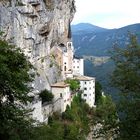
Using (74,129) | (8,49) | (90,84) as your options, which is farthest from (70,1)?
(8,49)

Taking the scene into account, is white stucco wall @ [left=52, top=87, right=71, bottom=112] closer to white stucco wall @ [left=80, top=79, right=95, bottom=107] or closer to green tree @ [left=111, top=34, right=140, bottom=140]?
white stucco wall @ [left=80, top=79, right=95, bottom=107]

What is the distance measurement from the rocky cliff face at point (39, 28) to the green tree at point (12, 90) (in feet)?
122

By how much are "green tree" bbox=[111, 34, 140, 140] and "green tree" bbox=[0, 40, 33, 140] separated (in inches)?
189

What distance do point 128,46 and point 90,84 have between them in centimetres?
7226

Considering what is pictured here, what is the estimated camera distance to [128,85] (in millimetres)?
23516

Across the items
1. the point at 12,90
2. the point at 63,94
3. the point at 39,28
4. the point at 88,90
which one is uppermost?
the point at 39,28

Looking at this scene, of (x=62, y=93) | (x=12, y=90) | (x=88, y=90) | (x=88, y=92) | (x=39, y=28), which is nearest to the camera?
Answer: (x=12, y=90)

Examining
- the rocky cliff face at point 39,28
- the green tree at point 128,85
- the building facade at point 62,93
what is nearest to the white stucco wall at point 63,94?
the building facade at point 62,93

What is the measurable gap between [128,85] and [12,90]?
592 centimetres

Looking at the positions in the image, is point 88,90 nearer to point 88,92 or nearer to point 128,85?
point 88,92

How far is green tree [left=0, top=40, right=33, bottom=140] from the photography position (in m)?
22.7

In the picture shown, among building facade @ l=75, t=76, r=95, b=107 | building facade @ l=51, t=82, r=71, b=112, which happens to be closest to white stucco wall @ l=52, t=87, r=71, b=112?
building facade @ l=51, t=82, r=71, b=112

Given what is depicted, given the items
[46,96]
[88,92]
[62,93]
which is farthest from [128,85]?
[88,92]

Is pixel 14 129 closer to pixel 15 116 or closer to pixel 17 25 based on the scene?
pixel 15 116
